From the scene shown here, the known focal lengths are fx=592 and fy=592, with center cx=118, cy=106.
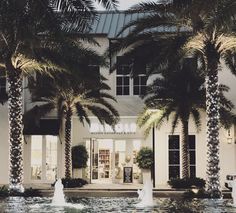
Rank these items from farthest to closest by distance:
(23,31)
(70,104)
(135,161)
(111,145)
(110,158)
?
1. (110,158)
2. (111,145)
3. (135,161)
4. (70,104)
5. (23,31)

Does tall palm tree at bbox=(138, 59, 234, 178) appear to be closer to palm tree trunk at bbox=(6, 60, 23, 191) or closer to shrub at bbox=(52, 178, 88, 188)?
shrub at bbox=(52, 178, 88, 188)

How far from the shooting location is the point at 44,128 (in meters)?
35.4

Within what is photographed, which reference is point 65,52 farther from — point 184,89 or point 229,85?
point 229,85

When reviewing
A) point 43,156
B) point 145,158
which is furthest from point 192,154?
point 43,156

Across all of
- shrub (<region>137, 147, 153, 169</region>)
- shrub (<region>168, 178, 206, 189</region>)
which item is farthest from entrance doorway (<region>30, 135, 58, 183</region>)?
shrub (<region>168, 178, 206, 189</region>)

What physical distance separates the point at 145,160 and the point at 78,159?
3989 mm

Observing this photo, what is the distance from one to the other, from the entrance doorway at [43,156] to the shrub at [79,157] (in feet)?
5.18

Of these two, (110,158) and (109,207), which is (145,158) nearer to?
(110,158)

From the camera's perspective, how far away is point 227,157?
112 ft

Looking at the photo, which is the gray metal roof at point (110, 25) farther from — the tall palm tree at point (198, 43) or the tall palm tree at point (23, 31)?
the tall palm tree at point (198, 43)

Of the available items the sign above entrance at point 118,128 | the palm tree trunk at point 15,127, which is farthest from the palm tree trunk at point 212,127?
the sign above entrance at point 118,128

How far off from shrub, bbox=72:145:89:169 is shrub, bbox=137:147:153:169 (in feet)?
10.7

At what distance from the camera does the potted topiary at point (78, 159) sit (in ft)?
116

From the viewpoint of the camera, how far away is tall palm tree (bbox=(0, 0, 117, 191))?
1406 centimetres
